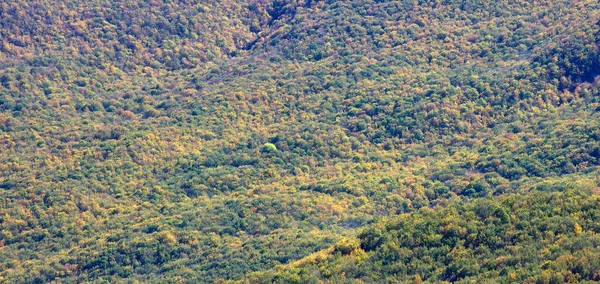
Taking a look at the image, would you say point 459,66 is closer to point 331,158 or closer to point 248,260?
point 331,158

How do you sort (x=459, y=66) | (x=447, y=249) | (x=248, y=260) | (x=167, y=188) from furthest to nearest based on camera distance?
(x=459, y=66)
(x=167, y=188)
(x=248, y=260)
(x=447, y=249)

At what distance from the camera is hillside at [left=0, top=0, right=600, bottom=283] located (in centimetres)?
5622

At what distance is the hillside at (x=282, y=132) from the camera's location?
56.2 meters

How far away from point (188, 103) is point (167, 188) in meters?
13.3

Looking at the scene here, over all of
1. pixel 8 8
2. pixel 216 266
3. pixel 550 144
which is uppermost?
pixel 8 8

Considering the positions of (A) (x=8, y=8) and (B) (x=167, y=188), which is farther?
(A) (x=8, y=8)

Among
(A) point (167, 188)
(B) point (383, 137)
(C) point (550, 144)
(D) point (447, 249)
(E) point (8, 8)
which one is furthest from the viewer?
(E) point (8, 8)

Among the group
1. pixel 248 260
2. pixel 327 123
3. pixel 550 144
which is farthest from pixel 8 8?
pixel 550 144

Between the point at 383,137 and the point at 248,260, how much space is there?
67.8 ft

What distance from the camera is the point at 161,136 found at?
73562 millimetres

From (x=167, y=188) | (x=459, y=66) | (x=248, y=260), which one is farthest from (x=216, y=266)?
(x=459, y=66)

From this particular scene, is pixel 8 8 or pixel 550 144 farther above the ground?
pixel 8 8

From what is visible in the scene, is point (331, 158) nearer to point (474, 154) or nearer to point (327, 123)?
point (327, 123)

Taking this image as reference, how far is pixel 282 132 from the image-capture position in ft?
240
